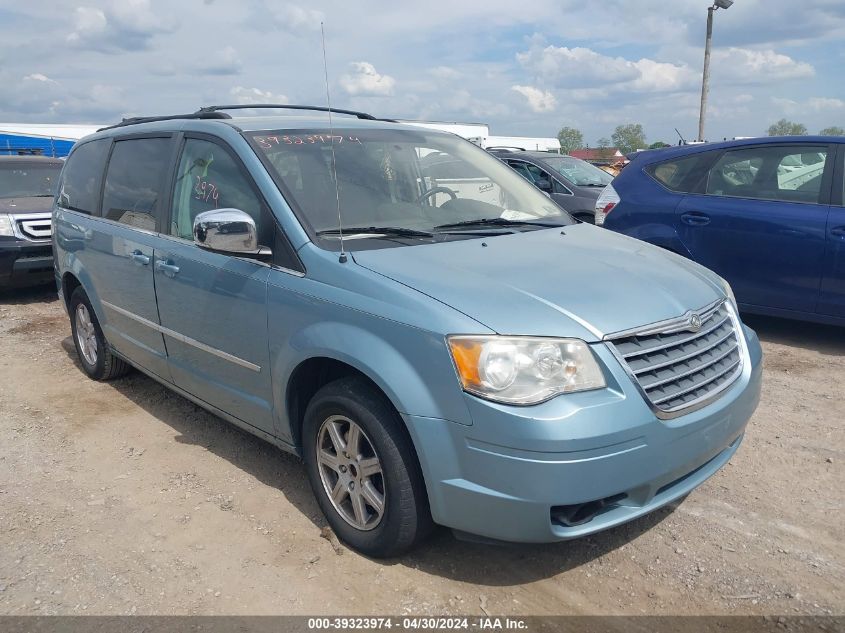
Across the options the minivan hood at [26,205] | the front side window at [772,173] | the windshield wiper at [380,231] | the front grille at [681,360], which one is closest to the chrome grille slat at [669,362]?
the front grille at [681,360]

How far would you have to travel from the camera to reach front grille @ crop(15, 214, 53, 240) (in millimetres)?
8617

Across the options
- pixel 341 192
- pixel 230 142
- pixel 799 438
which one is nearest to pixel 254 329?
pixel 341 192

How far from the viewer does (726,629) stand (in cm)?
262

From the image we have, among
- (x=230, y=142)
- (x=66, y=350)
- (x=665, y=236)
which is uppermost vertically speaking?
(x=230, y=142)

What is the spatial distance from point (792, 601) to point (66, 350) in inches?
239

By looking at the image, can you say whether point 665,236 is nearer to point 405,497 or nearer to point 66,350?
point 405,497

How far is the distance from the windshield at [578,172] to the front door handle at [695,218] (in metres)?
4.38

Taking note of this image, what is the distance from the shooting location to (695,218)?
621 centimetres

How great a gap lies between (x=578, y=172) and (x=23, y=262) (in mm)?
7675

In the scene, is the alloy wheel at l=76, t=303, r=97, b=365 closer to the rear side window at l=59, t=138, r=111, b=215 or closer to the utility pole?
the rear side window at l=59, t=138, r=111, b=215

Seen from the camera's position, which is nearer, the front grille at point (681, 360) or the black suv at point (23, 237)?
the front grille at point (681, 360)

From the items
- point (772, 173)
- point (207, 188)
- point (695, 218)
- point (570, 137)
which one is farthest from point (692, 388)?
point (570, 137)

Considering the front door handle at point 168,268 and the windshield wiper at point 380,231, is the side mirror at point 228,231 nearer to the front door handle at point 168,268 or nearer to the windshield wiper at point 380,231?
the windshield wiper at point 380,231

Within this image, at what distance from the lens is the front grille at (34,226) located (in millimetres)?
8617
